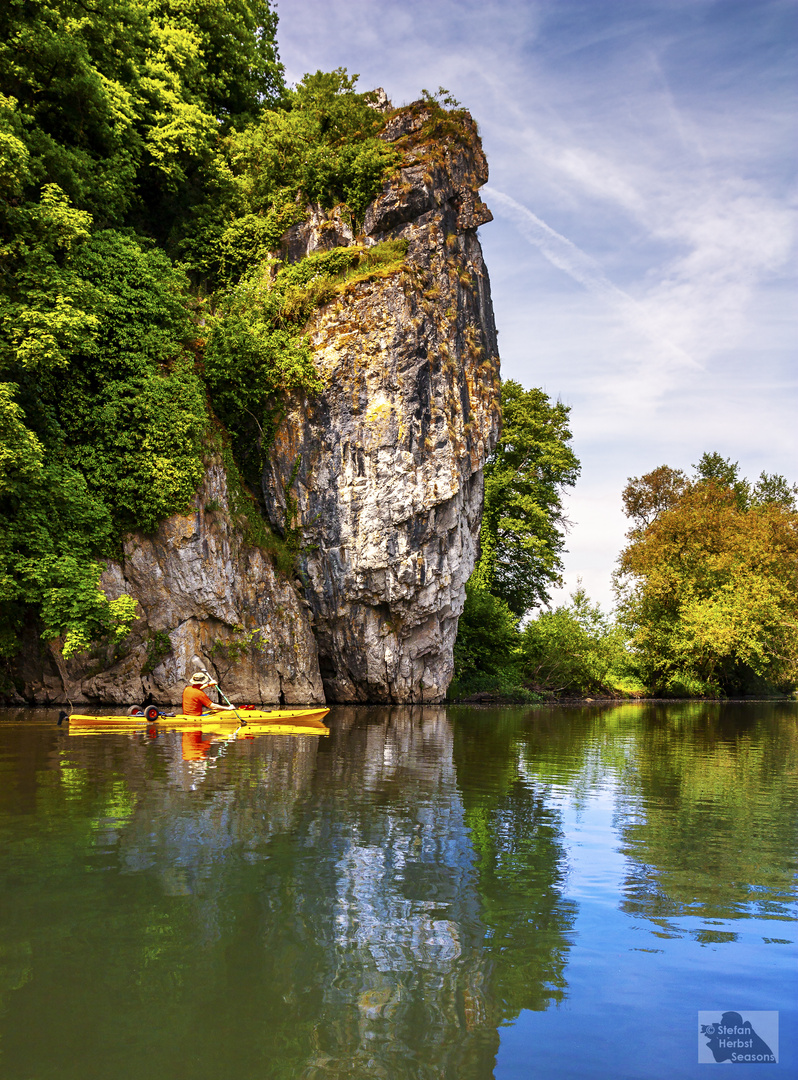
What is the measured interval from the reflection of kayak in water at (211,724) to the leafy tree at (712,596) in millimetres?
32241

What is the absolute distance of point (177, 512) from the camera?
74.5 ft

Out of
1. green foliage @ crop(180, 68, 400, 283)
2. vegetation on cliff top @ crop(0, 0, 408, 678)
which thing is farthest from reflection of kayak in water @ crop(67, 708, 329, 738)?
green foliage @ crop(180, 68, 400, 283)

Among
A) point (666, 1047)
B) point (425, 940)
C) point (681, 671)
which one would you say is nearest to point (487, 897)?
point (425, 940)

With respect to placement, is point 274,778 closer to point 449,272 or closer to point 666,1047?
point 666,1047

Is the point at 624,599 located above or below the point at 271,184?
below

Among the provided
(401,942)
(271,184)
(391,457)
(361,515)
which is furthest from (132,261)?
(401,942)

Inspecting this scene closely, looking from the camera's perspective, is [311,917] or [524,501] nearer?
[311,917]

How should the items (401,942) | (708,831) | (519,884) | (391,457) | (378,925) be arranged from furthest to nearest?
1. (391,457)
2. (708,831)
3. (519,884)
4. (378,925)
5. (401,942)

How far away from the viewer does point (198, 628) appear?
23.2m

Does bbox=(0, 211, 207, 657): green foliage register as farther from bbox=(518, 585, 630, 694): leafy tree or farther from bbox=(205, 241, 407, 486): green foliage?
bbox=(518, 585, 630, 694): leafy tree

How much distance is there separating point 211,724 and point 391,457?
13678mm

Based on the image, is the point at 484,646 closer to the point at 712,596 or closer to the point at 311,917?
the point at 712,596

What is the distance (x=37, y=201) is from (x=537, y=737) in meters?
20.6

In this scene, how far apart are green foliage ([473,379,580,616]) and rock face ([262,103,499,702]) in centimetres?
991
